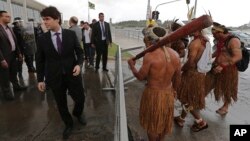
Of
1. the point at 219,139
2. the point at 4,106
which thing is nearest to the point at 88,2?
the point at 4,106

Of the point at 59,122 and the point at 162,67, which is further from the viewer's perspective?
the point at 59,122

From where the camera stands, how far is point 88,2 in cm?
2491

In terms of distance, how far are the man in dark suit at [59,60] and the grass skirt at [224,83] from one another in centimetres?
249

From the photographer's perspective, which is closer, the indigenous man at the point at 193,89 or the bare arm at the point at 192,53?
the bare arm at the point at 192,53

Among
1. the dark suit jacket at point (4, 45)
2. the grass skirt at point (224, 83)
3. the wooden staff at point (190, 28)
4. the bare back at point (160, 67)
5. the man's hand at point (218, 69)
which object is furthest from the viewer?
the dark suit jacket at point (4, 45)

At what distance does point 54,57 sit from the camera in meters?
3.73

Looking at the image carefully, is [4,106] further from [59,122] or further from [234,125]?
[234,125]

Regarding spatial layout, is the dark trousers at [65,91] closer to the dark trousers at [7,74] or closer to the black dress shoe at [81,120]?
the black dress shoe at [81,120]

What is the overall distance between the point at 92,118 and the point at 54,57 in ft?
4.72

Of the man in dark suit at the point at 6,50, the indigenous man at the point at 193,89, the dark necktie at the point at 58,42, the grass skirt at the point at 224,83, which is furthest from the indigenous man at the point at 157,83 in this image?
the man in dark suit at the point at 6,50

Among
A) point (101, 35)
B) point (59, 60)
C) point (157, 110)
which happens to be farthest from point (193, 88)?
point (101, 35)

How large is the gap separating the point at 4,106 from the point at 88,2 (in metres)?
20.8

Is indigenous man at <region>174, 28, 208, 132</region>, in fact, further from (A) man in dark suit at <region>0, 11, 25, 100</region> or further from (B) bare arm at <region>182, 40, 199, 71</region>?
(A) man in dark suit at <region>0, 11, 25, 100</region>

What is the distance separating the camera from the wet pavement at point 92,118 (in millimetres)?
4133
